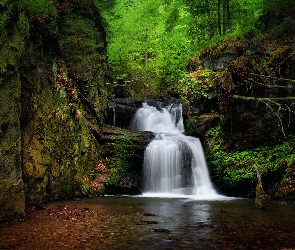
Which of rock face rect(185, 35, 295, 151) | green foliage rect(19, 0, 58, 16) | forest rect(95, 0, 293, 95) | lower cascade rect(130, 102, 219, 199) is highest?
forest rect(95, 0, 293, 95)

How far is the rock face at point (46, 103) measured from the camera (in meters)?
7.86

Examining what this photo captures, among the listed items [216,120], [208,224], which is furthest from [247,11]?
[208,224]

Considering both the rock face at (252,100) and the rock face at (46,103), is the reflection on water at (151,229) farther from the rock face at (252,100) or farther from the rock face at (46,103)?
the rock face at (252,100)

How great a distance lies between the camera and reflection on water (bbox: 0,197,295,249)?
5.84 meters

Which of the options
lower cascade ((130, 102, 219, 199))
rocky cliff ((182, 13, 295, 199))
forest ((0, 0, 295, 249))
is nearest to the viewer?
forest ((0, 0, 295, 249))

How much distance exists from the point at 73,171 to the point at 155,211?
4777mm

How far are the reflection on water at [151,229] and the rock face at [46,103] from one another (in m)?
1.27

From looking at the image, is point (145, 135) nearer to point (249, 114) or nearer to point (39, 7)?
point (249, 114)

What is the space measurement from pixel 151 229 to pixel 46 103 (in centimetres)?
648

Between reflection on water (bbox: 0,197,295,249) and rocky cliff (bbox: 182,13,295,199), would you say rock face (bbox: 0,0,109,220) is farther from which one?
rocky cliff (bbox: 182,13,295,199)

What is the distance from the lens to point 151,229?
715 centimetres

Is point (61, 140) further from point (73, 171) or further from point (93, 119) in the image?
point (93, 119)

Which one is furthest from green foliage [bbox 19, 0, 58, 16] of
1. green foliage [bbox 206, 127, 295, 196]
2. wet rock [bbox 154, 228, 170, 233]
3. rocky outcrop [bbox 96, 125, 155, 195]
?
green foliage [bbox 206, 127, 295, 196]

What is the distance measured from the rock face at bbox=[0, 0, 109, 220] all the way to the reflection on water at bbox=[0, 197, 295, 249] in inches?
49.8
